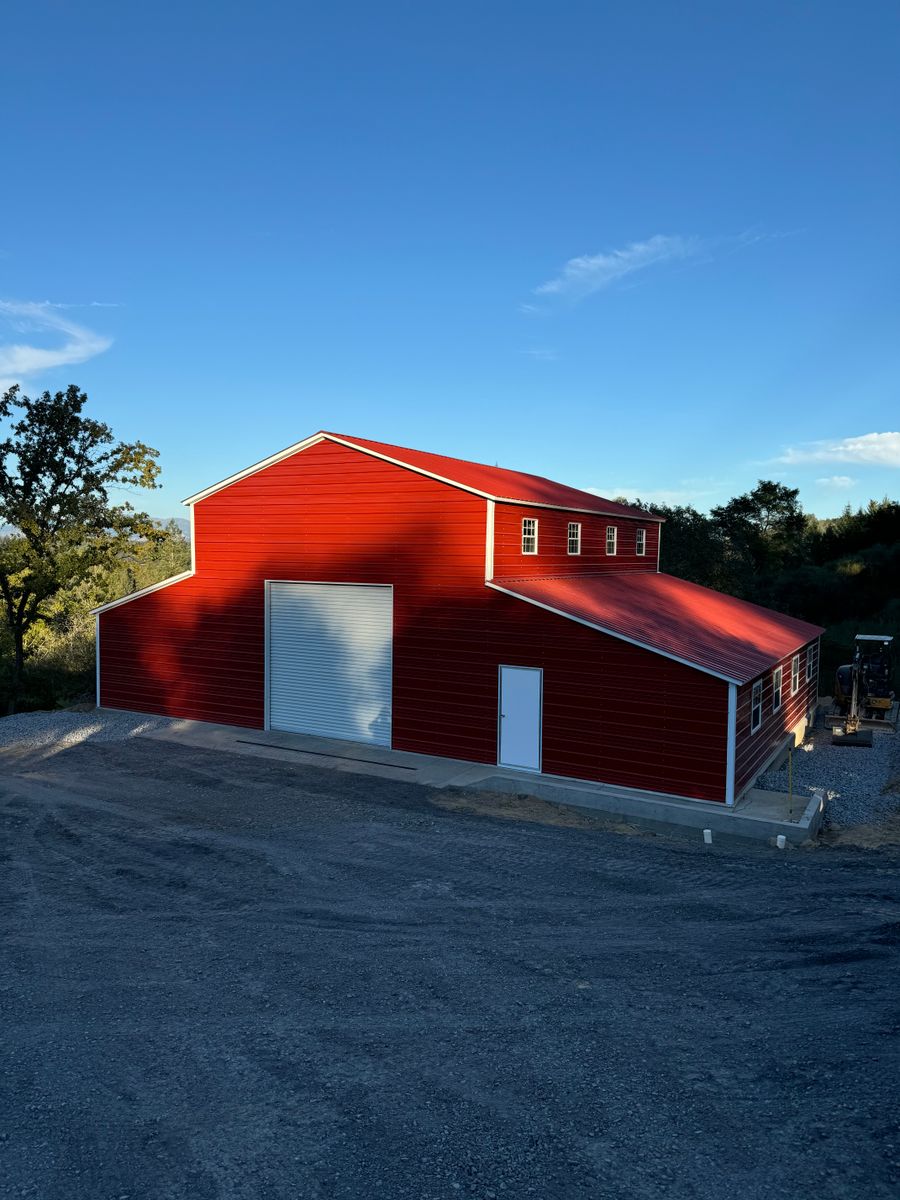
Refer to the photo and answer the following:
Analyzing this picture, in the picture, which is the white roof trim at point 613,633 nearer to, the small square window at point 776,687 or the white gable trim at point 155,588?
the small square window at point 776,687

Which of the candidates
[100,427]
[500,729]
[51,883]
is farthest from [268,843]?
[100,427]

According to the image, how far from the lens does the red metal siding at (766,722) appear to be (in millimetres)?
16016

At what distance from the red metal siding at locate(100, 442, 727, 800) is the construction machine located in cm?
906

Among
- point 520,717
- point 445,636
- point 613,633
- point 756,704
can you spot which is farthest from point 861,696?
point 445,636

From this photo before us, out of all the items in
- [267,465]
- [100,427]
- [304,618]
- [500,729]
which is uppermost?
[100,427]

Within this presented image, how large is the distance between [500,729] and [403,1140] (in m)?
12.3

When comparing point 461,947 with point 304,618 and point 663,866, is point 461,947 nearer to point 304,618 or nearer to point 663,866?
point 663,866

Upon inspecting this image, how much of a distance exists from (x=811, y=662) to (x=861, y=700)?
11.2ft

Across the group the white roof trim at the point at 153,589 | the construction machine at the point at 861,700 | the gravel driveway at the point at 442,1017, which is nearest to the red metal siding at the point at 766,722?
the construction machine at the point at 861,700

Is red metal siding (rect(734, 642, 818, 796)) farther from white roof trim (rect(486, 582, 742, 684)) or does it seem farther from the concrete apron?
white roof trim (rect(486, 582, 742, 684))

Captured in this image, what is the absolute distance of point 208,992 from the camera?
8648mm

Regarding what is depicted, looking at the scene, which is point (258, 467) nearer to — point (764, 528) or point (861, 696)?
point (861, 696)

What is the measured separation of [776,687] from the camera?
20.4 m

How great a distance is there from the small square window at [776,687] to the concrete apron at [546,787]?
3.89m
